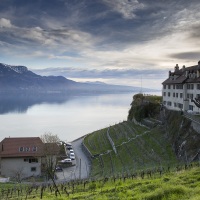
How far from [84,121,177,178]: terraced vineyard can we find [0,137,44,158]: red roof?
12.2 meters

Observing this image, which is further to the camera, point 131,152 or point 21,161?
point 131,152

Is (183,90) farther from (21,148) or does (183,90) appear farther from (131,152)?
(21,148)

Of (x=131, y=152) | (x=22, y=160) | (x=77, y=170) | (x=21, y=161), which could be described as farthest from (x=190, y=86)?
(x=21, y=161)

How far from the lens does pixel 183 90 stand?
226 feet

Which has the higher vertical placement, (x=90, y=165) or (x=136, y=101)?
(x=136, y=101)

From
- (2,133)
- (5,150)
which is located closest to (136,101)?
(5,150)

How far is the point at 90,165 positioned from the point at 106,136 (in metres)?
21.6

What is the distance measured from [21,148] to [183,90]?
3942 centimetres

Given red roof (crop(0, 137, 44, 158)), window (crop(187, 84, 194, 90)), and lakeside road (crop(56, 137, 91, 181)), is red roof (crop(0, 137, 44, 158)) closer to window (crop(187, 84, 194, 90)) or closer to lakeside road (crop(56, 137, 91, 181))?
lakeside road (crop(56, 137, 91, 181))

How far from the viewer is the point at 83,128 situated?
139 metres

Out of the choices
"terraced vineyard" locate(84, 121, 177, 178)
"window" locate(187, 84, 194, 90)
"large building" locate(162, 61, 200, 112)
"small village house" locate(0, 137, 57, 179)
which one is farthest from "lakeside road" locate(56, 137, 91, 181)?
"window" locate(187, 84, 194, 90)

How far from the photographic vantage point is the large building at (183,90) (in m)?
63.8

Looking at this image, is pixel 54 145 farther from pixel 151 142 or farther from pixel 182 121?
pixel 182 121

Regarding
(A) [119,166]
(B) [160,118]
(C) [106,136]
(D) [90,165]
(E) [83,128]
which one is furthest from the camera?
(E) [83,128]
